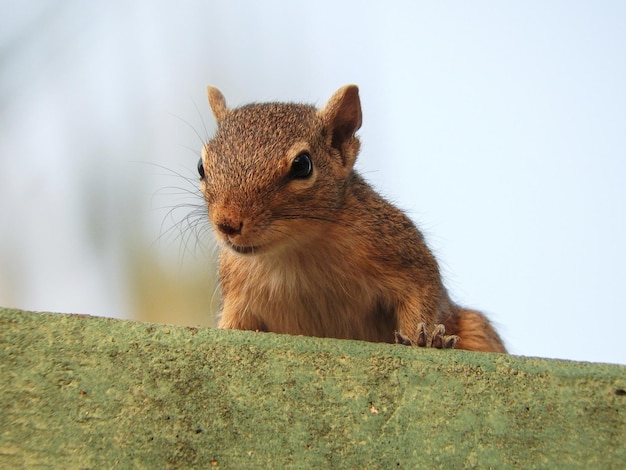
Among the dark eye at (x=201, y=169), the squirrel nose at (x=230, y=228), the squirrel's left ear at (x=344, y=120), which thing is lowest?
the squirrel nose at (x=230, y=228)

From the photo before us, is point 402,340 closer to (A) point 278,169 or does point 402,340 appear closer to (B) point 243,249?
(B) point 243,249

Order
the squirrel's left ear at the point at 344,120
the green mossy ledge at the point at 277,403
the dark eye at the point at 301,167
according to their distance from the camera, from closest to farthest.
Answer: the green mossy ledge at the point at 277,403 → the dark eye at the point at 301,167 → the squirrel's left ear at the point at 344,120

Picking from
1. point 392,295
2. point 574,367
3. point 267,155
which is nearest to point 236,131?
point 267,155

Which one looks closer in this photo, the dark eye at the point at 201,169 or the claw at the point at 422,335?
the claw at the point at 422,335

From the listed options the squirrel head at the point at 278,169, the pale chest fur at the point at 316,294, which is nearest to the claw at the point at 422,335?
the pale chest fur at the point at 316,294

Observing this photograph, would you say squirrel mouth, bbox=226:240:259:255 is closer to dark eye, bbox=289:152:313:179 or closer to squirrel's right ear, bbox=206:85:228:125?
dark eye, bbox=289:152:313:179

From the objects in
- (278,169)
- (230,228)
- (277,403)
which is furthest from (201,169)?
(277,403)

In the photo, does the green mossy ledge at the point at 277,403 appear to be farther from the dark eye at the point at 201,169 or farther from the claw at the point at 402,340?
the dark eye at the point at 201,169
